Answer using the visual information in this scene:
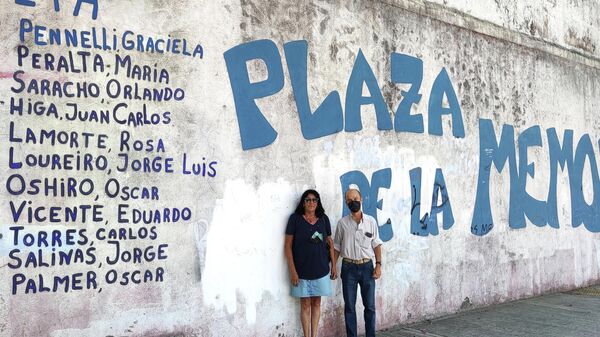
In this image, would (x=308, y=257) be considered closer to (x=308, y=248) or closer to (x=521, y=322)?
(x=308, y=248)

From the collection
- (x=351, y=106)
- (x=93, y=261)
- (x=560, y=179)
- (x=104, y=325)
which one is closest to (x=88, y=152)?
(x=93, y=261)

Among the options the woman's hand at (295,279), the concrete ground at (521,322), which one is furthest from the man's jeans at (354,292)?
the concrete ground at (521,322)

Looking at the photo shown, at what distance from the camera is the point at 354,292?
613 cm

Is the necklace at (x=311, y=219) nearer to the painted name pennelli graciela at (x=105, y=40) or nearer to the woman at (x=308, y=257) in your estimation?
the woman at (x=308, y=257)

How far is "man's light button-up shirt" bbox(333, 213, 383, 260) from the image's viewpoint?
610 cm

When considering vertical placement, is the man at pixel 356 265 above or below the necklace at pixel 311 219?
below

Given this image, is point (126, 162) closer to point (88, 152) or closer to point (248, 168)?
point (88, 152)

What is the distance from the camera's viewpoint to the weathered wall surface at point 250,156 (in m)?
4.59

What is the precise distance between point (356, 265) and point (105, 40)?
128 inches

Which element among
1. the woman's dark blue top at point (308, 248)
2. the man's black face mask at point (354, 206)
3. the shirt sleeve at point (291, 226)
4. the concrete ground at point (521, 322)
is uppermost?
the man's black face mask at point (354, 206)

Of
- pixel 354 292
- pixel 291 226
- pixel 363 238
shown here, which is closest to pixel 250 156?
pixel 291 226

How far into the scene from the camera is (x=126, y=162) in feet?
16.3

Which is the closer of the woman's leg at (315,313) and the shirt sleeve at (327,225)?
the woman's leg at (315,313)

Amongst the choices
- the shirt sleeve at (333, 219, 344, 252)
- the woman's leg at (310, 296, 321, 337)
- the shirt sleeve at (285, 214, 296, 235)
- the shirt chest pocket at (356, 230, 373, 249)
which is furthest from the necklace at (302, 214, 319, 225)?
the woman's leg at (310, 296, 321, 337)
